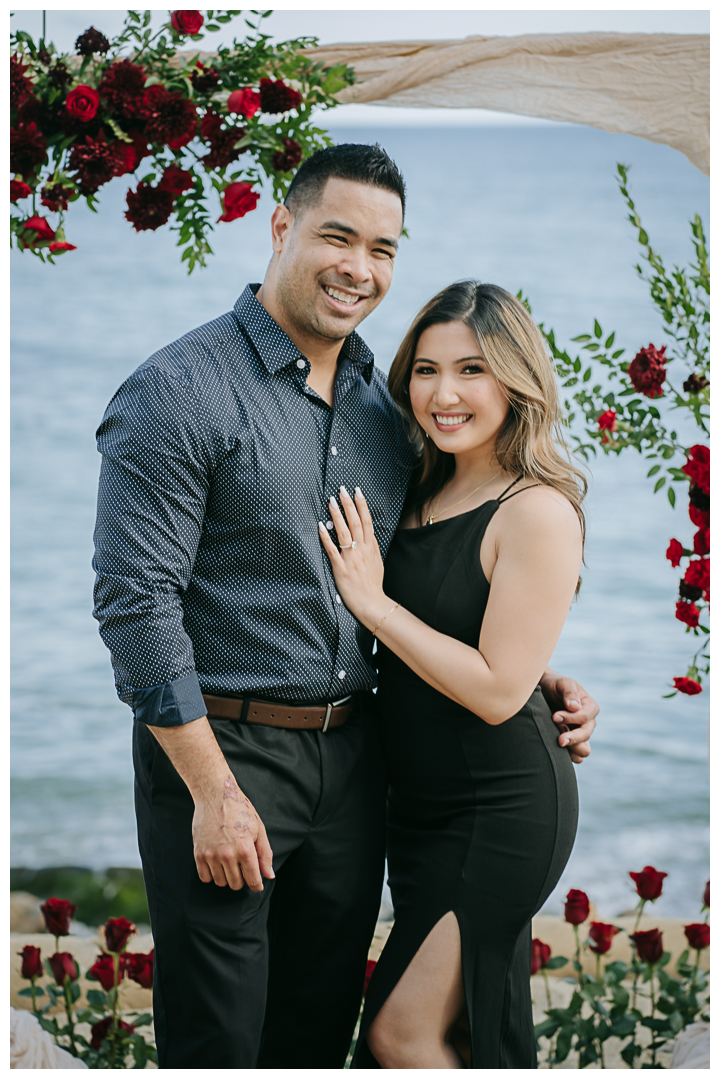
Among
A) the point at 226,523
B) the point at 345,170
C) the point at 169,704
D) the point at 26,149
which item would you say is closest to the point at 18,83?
the point at 26,149

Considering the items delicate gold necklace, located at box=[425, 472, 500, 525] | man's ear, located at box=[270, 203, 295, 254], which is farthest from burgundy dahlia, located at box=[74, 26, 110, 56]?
delicate gold necklace, located at box=[425, 472, 500, 525]

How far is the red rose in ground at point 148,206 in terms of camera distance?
2271 mm

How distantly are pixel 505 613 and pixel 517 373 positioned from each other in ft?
1.69

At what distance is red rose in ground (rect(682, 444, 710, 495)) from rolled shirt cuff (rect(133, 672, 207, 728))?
51.6 inches

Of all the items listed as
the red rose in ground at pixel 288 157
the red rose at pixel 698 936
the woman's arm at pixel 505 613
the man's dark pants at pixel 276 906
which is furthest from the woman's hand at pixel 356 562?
the red rose at pixel 698 936

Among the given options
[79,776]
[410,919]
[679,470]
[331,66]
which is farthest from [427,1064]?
[79,776]

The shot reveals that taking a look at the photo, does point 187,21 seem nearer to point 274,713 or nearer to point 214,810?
point 274,713

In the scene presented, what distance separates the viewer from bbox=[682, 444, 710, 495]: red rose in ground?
2.19 m

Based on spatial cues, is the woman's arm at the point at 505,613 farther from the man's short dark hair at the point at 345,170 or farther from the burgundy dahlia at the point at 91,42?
the burgundy dahlia at the point at 91,42

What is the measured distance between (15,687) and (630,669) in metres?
5.95

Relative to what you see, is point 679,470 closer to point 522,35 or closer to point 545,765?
point 545,765

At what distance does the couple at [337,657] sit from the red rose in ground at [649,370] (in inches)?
18.2

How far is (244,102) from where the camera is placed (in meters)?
2.18

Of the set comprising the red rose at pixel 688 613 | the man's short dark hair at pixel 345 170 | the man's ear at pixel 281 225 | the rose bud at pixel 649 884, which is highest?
the man's short dark hair at pixel 345 170
